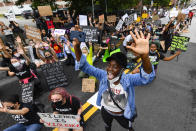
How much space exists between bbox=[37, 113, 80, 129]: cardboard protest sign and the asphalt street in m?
1.02

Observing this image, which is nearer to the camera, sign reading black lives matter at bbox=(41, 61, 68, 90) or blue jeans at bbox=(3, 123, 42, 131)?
blue jeans at bbox=(3, 123, 42, 131)

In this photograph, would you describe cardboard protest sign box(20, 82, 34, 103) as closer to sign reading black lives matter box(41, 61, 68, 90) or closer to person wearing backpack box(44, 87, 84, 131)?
person wearing backpack box(44, 87, 84, 131)

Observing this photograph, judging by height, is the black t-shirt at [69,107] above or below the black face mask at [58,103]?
below

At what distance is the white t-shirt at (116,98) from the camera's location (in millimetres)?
1914

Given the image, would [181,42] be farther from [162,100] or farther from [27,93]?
[27,93]

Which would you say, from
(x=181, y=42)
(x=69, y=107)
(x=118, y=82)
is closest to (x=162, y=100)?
(x=181, y=42)

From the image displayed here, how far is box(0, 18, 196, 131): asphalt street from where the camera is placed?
3131mm

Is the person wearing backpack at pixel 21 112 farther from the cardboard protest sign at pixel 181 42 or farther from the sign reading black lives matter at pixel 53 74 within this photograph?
the cardboard protest sign at pixel 181 42

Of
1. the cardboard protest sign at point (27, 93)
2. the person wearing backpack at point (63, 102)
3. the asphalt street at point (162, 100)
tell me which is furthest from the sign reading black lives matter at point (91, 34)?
the person wearing backpack at point (63, 102)

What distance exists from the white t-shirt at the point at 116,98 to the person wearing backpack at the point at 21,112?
5.34 ft

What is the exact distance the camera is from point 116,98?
78.2 inches

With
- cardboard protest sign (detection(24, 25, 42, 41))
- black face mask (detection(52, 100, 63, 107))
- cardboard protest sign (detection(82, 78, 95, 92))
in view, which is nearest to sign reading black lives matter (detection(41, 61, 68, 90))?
cardboard protest sign (detection(82, 78, 95, 92))

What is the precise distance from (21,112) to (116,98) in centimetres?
192

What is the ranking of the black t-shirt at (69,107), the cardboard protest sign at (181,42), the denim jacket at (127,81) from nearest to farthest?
the denim jacket at (127,81)
the black t-shirt at (69,107)
the cardboard protest sign at (181,42)
